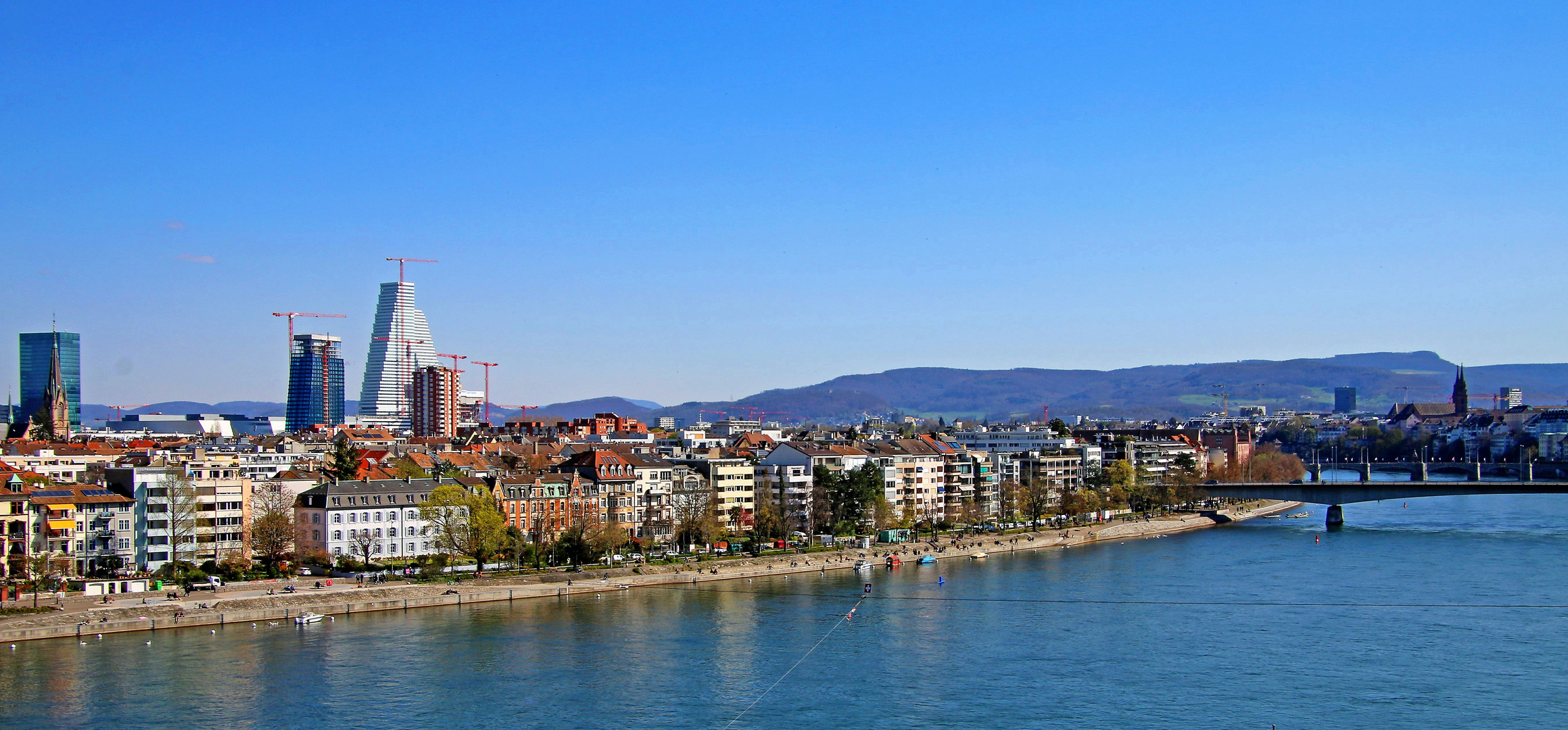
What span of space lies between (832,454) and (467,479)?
14.4 metres

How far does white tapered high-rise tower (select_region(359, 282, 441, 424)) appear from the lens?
491ft

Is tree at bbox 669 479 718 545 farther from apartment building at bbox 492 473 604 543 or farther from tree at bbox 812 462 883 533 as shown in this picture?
tree at bbox 812 462 883 533

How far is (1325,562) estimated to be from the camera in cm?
3625

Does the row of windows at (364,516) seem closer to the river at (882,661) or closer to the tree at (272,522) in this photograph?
the tree at (272,522)

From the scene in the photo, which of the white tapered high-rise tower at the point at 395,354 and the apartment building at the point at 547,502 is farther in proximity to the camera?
the white tapered high-rise tower at the point at 395,354

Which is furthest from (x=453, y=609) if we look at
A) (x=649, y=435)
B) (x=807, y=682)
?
(x=649, y=435)

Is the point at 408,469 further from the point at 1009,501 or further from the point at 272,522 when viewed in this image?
the point at 1009,501

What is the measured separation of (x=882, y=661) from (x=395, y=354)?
138588 mm

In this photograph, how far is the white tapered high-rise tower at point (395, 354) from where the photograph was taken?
149625 millimetres

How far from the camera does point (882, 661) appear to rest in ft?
72.8

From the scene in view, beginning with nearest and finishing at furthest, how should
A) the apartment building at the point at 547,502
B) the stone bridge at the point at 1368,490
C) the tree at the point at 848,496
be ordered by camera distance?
the apartment building at the point at 547,502 → the tree at the point at 848,496 → the stone bridge at the point at 1368,490

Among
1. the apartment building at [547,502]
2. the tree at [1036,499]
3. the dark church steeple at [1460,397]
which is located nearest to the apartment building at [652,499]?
the apartment building at [547,502]

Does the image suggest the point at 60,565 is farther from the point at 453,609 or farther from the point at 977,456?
the point at 977,456

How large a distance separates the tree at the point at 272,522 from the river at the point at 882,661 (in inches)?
175
